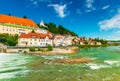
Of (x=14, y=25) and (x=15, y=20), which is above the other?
(x=15, y=20)

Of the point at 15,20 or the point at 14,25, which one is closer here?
the point at 14,25

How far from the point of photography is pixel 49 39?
8731cm

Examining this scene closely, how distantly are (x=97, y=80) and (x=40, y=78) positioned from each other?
6.11 metres

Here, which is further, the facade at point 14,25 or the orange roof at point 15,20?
the orange roof at point 15,20

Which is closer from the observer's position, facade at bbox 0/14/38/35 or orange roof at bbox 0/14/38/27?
facade at bbox 0/14/38/35

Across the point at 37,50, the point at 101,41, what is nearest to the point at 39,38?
the point at 37,50

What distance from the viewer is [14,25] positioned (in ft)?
331

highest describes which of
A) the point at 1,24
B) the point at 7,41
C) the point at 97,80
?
the point at 1,24

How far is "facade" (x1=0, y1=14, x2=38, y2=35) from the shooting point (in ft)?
315

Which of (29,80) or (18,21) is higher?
(18,21)

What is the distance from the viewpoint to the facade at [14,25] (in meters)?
96.1

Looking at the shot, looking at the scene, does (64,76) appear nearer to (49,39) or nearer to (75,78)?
(75,78)

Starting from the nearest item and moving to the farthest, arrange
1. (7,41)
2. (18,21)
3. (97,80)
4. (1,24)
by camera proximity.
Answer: (97,80)
(7,41)
(1,24)
(18,21)

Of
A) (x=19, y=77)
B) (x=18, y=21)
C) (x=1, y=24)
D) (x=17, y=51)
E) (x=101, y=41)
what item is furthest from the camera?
(x=101, y=41)
